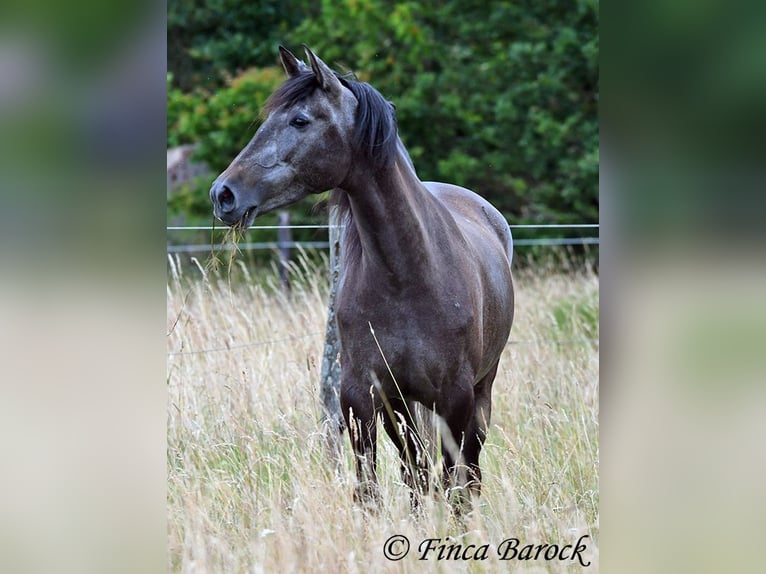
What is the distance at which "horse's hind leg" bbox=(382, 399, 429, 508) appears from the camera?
3241mm

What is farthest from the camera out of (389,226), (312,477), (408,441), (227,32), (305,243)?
(227,32)

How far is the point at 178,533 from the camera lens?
2.78 m

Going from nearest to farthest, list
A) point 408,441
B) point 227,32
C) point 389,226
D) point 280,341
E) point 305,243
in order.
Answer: point 389,226 → point 408,441 → point 280,341 → point 305,243 → point 227,32

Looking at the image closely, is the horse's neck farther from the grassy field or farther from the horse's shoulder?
the horse's shoulder

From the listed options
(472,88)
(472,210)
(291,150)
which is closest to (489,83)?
(472,88)

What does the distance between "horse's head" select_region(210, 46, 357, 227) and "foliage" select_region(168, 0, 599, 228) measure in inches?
311

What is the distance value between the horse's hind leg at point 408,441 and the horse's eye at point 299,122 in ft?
3.78

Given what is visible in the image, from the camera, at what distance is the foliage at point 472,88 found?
10898 mm

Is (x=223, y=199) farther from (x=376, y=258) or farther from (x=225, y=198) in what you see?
(x=376, y=258)

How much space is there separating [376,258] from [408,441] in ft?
3.00

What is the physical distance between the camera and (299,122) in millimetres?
2908

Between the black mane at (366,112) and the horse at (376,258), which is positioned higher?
the black mane at (366,112)

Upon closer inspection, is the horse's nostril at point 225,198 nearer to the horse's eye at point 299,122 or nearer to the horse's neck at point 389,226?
the horse's eye at point 299,122

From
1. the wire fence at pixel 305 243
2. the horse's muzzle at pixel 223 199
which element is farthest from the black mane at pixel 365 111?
the wire fence at pixel 305 243
